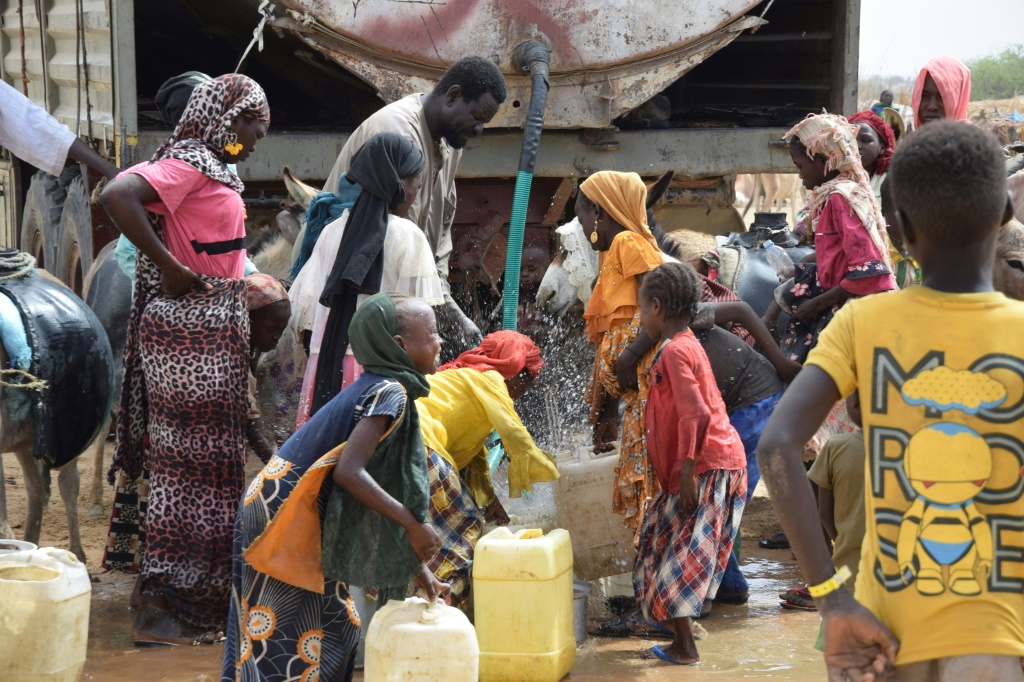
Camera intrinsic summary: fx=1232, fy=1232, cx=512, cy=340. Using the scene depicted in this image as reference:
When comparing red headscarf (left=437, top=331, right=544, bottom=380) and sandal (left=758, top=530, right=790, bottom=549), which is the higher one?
red headscarf (left=437, top=331, right=544, bottom=380)

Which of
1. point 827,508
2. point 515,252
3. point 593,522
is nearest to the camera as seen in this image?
point 827,508

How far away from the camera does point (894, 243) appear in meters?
4.49

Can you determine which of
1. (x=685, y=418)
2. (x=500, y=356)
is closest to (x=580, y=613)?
(x=685, y=418)

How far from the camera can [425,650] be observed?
2924mm

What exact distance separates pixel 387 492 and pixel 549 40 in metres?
3.65

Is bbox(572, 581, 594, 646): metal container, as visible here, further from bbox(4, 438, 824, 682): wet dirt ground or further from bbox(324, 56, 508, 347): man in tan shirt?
bbox(324, 56, 508, 347): man in tan shirt

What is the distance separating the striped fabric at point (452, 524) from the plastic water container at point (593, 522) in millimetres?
621

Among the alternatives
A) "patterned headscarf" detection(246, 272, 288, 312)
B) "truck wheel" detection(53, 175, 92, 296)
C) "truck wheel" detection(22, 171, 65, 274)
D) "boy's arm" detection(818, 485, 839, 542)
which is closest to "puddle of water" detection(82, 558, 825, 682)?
"boy's arm" detection(818, 485, 839, 542)

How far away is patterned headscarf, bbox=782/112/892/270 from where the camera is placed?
4328 millimetres

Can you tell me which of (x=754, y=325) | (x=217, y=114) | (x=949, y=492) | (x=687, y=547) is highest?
(x=217, y=114)

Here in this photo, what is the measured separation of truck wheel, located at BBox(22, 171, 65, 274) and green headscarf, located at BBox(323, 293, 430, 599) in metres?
5.74

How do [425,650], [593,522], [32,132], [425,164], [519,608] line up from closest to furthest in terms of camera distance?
[425,650]
[519,608]
[593,522]
[425,164]
[32,132]

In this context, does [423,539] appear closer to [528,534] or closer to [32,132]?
[528,534]

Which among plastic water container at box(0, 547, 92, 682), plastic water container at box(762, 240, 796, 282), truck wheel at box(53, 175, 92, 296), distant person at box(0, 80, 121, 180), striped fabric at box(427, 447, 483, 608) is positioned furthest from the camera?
truck wheel at box(53, 175, 92, 296)
